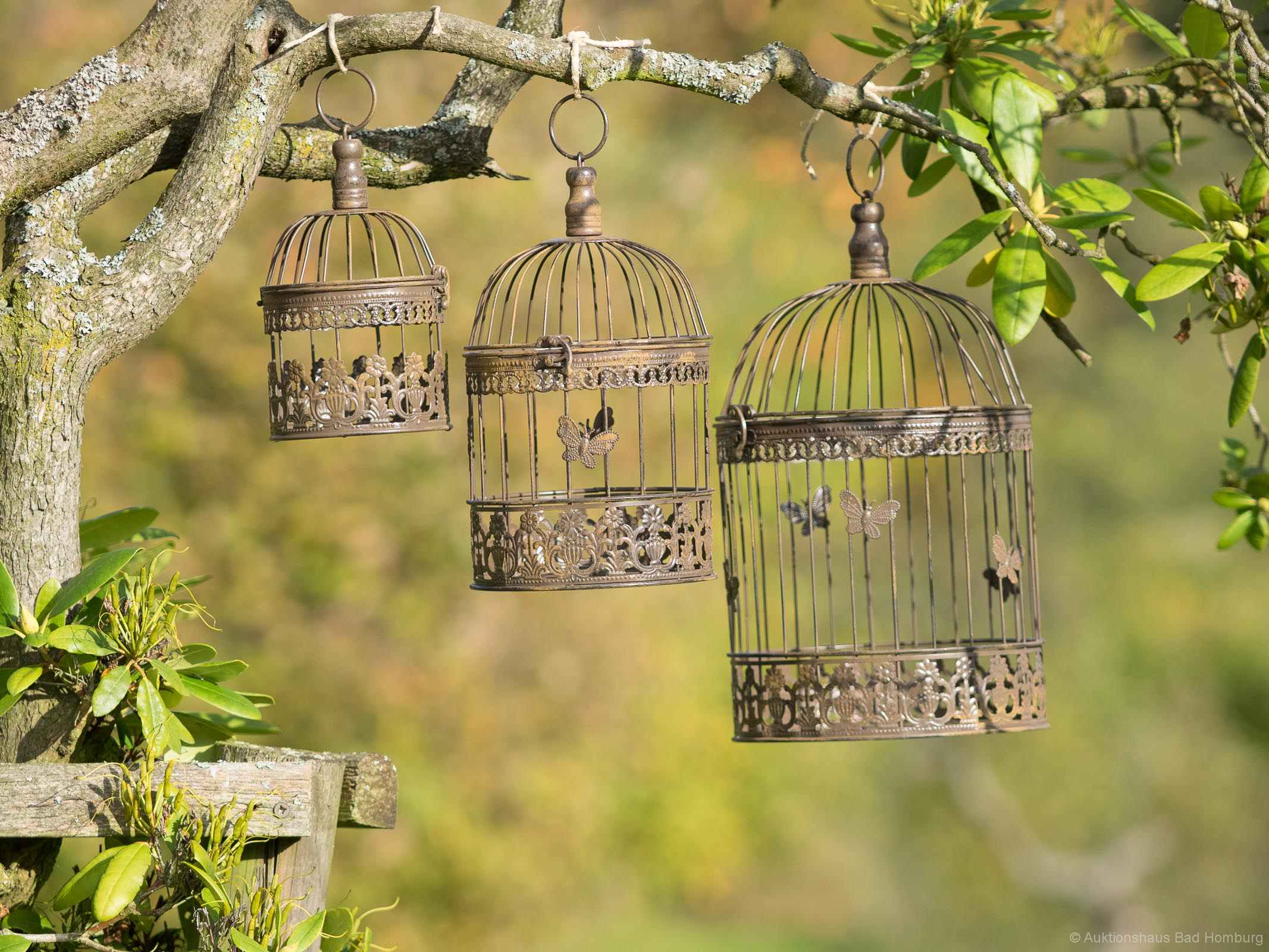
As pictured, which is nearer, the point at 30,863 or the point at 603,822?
the point at 30,863

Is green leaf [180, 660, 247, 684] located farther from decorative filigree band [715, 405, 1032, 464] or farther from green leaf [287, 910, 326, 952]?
decorative filigree band [715, 405, 1032, 464]

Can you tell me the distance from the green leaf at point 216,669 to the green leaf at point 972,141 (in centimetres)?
123

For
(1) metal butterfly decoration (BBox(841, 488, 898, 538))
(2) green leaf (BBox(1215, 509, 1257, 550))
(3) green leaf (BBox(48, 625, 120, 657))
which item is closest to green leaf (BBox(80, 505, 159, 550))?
(3) green leaf (BBox(48, 625, 120, 657))

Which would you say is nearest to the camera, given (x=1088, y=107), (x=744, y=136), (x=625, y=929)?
(x=1088, y=107)

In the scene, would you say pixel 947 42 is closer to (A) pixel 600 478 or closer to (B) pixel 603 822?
(A) pixel 600 478

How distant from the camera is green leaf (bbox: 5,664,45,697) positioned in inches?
70.3

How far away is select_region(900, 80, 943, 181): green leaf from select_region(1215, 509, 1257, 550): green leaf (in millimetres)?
832

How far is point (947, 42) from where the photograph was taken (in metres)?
2.30

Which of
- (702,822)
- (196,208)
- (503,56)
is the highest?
(503,56)

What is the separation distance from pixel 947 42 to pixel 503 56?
29.2 inches

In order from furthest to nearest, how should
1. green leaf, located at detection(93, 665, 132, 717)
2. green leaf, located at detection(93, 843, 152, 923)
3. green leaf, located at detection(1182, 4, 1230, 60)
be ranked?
green leaf, located at detection(1182, 4, 1230, 60) < green leaf, located at detection(93, 665, 132, 717) < green leaf, located at detection(93, 843, 152, 923)

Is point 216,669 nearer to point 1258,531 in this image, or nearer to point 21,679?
point 21,679

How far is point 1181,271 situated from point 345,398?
1.23 metres

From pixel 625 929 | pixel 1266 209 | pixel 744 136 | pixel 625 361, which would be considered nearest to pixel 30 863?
pixel 625 361
